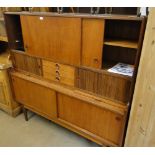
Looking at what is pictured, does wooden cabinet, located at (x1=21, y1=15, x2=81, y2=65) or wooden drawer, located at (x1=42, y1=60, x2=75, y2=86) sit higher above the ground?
wooden cabinet, located at (x1=21, y1=15, x2=81, y2=65)

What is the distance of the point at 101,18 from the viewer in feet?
3.68

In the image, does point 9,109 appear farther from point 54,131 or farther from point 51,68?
point 51,68

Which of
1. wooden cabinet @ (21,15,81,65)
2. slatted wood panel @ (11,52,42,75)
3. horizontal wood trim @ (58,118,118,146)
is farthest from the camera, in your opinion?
slatted wood panel @ (11,52,42,75)

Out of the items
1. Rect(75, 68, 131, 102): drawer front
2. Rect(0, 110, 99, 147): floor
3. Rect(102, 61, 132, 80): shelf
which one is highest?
Rect(102, 61, 132, 80): shelf

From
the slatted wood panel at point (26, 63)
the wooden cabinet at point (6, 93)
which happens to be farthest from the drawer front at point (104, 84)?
the wooden cabinet at point (6, 93)

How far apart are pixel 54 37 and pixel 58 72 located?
336 millimetres

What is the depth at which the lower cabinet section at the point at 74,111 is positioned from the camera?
54.1 inches

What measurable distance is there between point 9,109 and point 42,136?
64 centimetres

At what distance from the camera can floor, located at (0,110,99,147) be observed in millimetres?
1889

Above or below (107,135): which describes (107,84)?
above

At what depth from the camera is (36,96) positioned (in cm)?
184

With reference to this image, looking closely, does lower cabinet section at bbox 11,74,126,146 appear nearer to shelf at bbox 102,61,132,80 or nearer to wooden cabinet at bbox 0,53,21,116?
wooden cabinet at bbox 0,53,21,116

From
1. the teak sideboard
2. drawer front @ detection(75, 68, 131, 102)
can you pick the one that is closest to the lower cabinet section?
the teak sideboard
